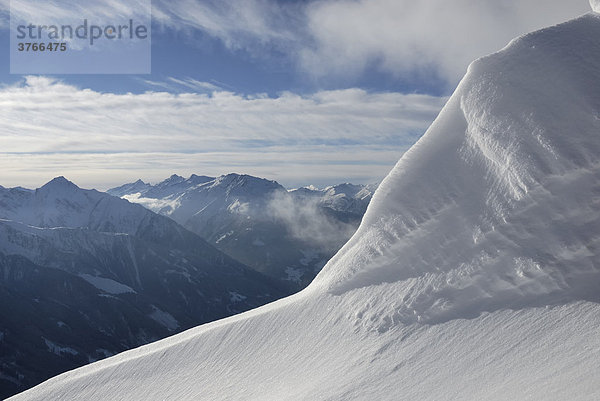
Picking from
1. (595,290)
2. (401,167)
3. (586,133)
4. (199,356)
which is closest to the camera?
(595,290)

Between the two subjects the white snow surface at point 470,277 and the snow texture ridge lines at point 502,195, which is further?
the snow texture ridge lines at point 502,195

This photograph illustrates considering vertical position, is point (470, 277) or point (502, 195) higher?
point (502, 195)

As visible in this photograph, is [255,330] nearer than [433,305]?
No

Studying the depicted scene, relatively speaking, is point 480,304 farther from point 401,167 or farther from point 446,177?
point 401,167

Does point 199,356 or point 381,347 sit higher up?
point 381,347

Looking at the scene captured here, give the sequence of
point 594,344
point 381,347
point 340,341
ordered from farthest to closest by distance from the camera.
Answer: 1. point 340,341
2. point 381,347
3. point 594,344

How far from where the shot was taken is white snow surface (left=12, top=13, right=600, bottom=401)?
1308 cm

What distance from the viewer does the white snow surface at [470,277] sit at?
1308cm

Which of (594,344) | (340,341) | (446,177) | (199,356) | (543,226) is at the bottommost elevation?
(199,356)

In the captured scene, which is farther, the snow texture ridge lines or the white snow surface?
the snow texture ridge lines

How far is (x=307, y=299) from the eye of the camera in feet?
67.8

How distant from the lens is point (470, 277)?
1577 cm

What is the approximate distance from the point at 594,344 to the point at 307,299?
11971 mm

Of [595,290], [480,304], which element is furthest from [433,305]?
[595,290]
